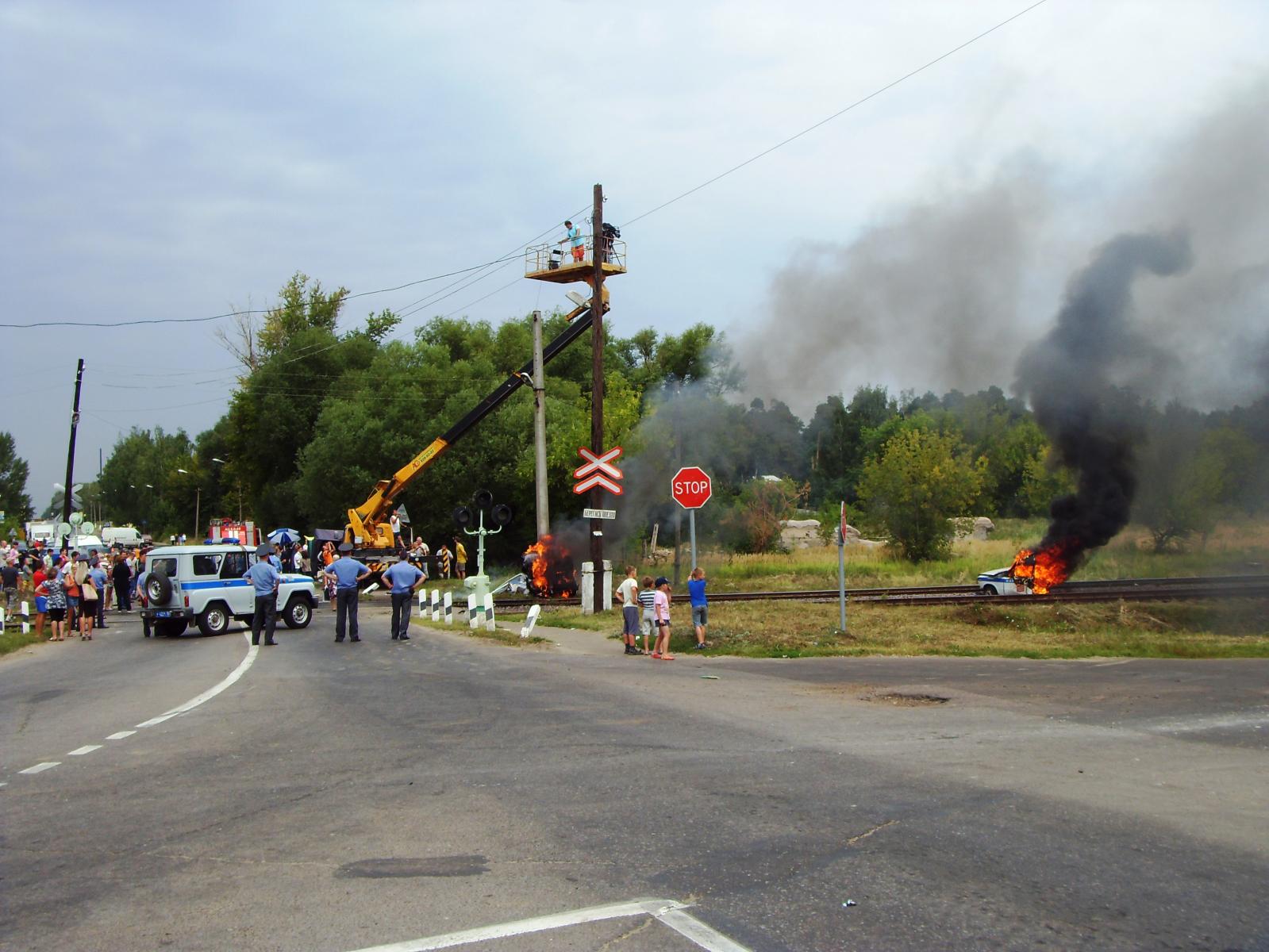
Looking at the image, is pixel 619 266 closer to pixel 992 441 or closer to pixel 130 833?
pixel 130 833

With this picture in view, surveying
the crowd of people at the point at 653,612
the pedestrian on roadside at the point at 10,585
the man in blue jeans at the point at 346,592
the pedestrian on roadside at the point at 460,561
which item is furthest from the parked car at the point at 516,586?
the crowd of people at the point at 653,612

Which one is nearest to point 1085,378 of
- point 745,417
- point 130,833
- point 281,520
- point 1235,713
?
point 745,417

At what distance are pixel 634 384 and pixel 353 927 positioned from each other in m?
48.3

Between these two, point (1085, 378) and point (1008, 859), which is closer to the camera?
point (1008, 859)

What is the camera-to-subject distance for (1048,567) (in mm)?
25844

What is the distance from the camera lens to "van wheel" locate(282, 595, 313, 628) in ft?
76.2

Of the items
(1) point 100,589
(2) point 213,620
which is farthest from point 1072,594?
(1) point 100,589

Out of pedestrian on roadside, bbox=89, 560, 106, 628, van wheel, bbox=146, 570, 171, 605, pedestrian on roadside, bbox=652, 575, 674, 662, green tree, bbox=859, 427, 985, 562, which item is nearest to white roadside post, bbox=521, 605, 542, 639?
pedestrian on roadside, bbox=652, 575, 674, 662

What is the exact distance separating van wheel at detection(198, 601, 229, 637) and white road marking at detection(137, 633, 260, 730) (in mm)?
5127

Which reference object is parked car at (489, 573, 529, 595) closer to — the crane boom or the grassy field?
the crane boom

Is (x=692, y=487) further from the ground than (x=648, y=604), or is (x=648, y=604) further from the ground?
(x=692, y=487)

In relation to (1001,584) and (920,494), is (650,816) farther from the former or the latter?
(920,494)

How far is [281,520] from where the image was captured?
66312 millimetres

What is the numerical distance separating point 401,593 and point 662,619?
18.8ft
